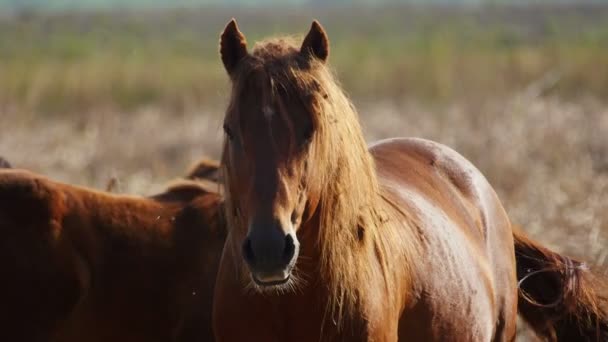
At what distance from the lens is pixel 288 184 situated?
3.79 metres

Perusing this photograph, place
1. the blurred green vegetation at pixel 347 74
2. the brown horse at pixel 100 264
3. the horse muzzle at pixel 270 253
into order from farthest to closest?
1. the blurred green vegetation at pixel 347 74
2. the brown horse at pixel 100 264
3. the horse muzzle at pixel 270 253

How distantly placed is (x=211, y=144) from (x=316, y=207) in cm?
1012

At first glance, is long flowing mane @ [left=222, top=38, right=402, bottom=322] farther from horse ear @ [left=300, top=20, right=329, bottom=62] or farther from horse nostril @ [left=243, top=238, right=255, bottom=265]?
horse nostril @ [left=243, top=238, right=255, bottom=265]

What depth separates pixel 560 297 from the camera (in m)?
5.99

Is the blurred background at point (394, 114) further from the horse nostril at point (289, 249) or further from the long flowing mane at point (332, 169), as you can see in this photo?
the horse nostril at point (289, 249)

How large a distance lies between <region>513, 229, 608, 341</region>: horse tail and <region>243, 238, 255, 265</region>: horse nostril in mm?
2694

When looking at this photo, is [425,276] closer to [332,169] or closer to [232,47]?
[332,169]

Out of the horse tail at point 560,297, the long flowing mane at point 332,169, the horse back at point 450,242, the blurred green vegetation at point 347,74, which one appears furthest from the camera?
the blurred green vegetation at point 347,74

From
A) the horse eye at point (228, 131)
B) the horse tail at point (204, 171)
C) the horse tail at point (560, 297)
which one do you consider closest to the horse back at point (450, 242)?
the horse tail at point (560, 297)

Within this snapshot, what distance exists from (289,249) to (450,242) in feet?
4.91

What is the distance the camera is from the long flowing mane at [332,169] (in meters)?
3.94

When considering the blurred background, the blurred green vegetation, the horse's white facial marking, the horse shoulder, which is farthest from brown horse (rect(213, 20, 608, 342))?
the blurred green vegetation

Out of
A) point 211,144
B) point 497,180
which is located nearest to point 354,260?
point 497,180

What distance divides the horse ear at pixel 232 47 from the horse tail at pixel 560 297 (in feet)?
8.15
